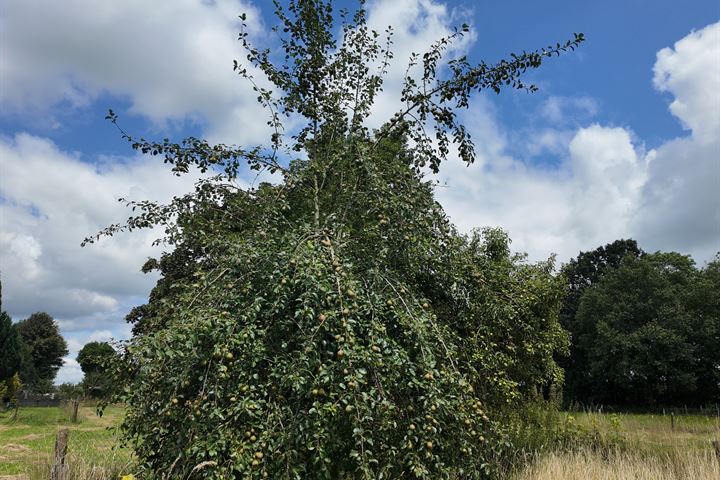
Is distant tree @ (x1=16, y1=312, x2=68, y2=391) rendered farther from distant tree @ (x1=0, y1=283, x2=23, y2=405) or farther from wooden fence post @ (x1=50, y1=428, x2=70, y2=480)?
wooden fence post @ (x1=50, y1=428, x2=70, y2=480)

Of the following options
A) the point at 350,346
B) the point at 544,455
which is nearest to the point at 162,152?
the point at 350,346

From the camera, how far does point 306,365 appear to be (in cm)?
288

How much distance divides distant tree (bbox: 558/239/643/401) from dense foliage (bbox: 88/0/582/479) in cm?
2713

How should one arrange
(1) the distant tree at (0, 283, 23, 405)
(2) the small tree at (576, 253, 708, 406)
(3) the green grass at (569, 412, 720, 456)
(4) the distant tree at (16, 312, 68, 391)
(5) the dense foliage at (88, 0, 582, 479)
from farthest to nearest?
(4) the distant tree at (16, 312, 68, 391)
(2) the small tree at (576, 253, 708, 406)
(1) the distant tree at (0, 283, 23, 405)
(3) the green grass at (569, 412, 720, 456)
(5) the dense foliage at (88, 0, 582, 479)

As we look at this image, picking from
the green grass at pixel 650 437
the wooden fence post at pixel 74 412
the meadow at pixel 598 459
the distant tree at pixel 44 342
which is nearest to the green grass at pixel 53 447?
the meadow at pixel 598 459

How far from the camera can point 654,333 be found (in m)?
23.8

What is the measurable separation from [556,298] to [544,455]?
10.1 feet

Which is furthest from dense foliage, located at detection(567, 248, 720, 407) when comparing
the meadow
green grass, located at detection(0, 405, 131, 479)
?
green grass, located at detection(0, 405, 131, 479)

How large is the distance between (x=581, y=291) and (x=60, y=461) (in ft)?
114

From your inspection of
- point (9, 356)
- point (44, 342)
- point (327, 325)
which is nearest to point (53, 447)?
point (327, 325)

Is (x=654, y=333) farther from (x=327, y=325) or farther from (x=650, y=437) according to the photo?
(x=327, y=325)

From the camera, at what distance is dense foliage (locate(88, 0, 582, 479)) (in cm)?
281

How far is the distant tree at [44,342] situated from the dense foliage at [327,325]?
42.2 metres

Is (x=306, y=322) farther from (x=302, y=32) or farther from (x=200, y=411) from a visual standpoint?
(x=302, y=32)
